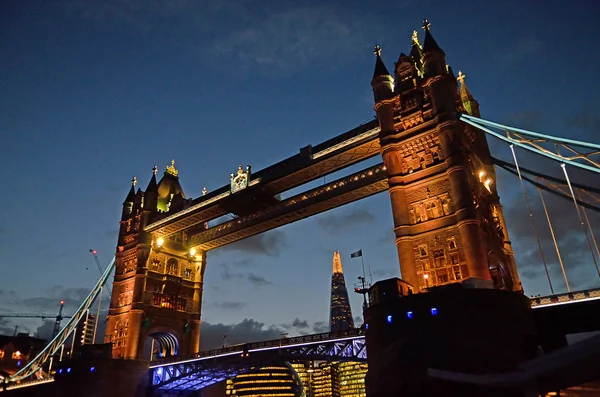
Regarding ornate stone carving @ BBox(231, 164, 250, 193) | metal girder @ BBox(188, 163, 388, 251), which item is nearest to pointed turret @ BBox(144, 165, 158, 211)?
metal girder @ BBox(188, 163, 388, 251)

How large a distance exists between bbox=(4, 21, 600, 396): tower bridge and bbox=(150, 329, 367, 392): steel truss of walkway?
0.50ft

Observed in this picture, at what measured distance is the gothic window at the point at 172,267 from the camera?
62.3m

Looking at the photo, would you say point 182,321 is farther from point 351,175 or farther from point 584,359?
point 584,359

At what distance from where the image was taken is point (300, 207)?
2031 inches

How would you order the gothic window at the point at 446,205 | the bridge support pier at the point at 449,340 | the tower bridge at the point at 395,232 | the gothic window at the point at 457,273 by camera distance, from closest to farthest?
the bridge support pier at the point at 449,340, the tower bridge at the point at 395,232, the gothic window at the point at 457,273, the gothic window at the point at 446,205

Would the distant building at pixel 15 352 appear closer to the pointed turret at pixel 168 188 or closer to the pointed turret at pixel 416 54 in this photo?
the pointed turret at pixel 168 188

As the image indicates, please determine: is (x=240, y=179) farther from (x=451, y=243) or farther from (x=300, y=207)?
(x=451, y=243)

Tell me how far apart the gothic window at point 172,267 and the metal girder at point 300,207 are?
3.59 metres

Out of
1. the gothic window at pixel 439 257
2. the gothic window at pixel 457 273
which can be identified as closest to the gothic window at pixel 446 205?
the gothic window at pixel 439 257

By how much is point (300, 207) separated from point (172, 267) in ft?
74.4

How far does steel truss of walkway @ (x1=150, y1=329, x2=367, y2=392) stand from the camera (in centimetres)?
4038

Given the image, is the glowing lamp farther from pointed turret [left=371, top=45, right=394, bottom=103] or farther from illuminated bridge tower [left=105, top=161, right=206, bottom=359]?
illuminated bridge tower [left=105, top=161, right=206, bottom=359]

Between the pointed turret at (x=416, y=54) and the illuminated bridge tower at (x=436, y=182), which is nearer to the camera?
the illuminated bridge tower at (x=436, y=182)

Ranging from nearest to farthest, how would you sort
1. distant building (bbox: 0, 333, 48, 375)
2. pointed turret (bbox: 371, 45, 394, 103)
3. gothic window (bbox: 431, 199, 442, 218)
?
gothic window (bbox: 431, 199, 442, 218) < pointed turret (bbox: 371, 45, 394, 103) < distant building (bbox: 0, 333, 48, 375)
